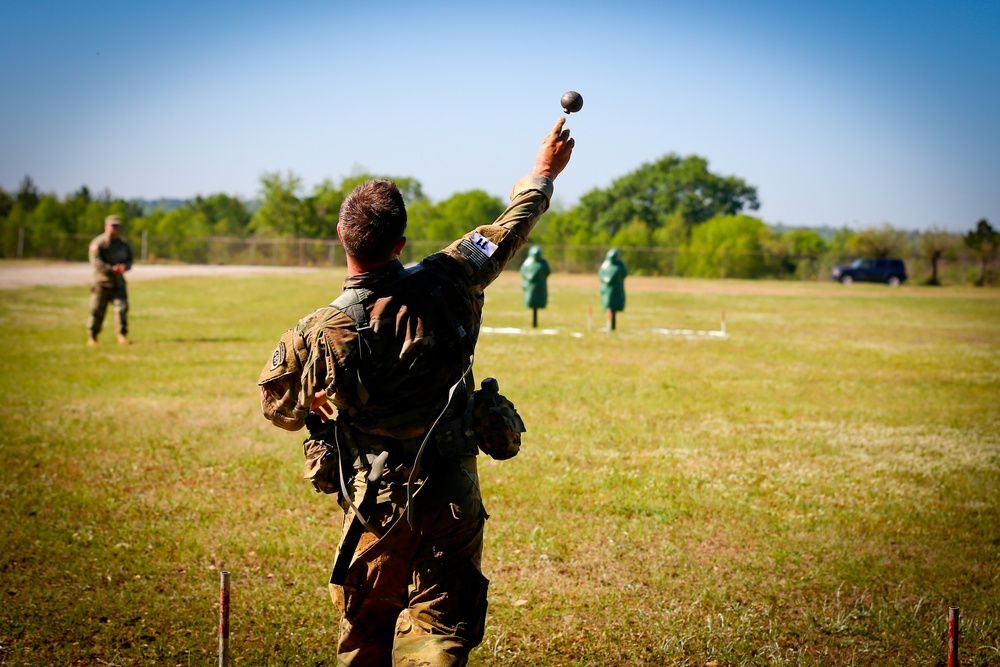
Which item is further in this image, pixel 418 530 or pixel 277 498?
pixel 277 498

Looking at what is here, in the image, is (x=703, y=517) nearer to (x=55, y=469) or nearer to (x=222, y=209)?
(x=55, y=469)

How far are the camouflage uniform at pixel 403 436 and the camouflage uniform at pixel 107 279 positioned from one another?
51.3 ft

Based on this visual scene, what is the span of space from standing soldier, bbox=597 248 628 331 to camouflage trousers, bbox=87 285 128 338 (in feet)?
36.1

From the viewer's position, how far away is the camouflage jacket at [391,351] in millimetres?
3742

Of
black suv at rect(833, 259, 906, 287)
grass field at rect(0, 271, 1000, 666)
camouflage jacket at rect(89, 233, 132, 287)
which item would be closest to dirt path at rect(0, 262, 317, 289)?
camouflage jacket at rect(89, 233, 132, 287)

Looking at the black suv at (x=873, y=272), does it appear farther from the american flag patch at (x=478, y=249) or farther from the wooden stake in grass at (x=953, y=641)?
the american flag patch at (x=478, y=249)

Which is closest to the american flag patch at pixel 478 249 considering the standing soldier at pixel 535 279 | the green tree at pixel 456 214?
the standing soldier at pixel 535 279

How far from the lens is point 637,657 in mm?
5301

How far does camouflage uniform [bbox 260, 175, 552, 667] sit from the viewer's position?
12.3 feet

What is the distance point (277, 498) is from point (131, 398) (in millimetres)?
6009

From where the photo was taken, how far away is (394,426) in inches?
A: 152

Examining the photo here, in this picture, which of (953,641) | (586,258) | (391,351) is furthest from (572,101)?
(586,258)

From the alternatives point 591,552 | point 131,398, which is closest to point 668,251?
point 131,398

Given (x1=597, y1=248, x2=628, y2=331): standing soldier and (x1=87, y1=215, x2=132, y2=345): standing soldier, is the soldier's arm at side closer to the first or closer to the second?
(x1=87, y1=215, x2=132, y2=345): standing soldier
